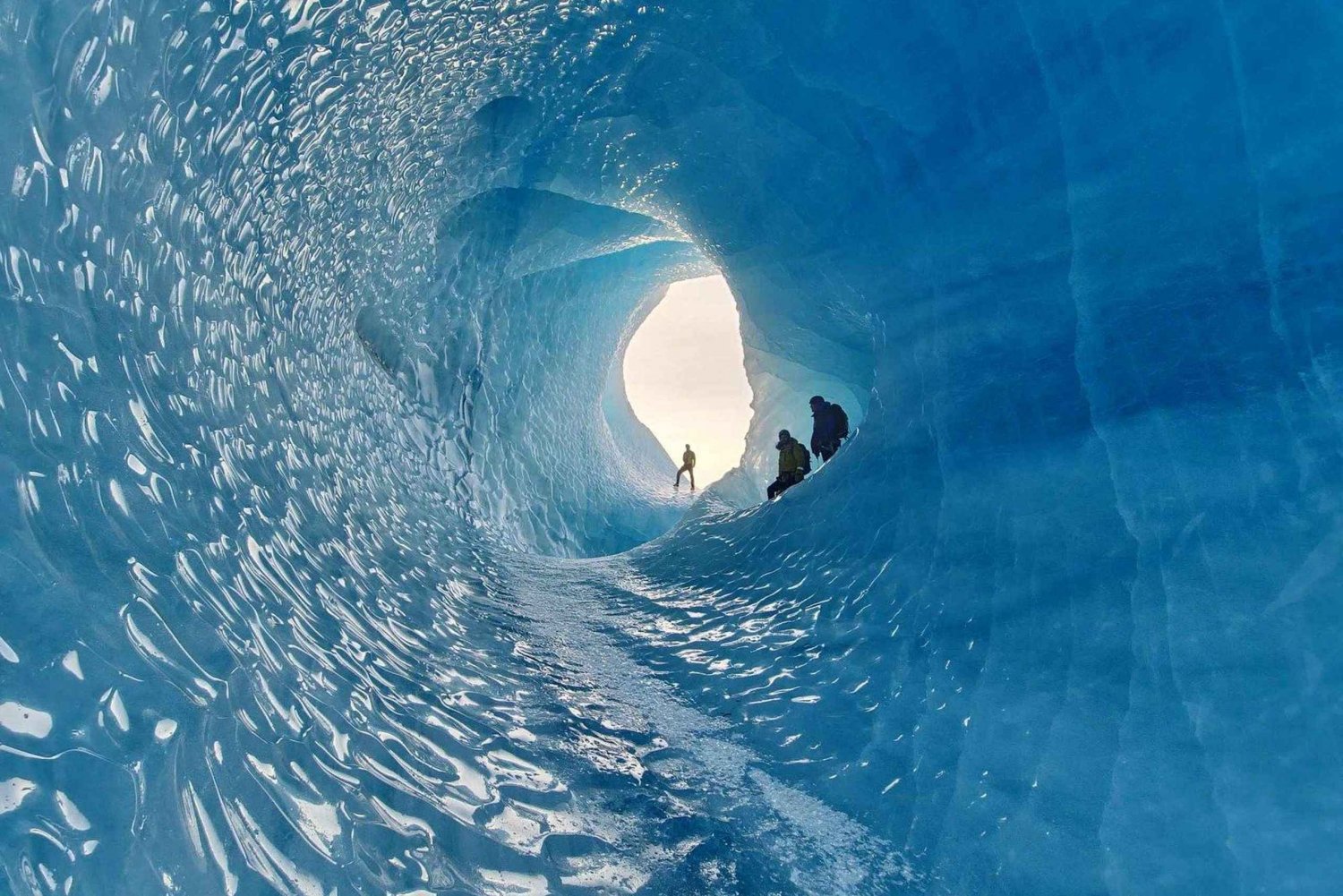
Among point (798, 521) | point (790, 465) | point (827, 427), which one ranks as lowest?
point (798, 521)

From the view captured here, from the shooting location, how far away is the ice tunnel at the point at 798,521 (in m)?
1.79

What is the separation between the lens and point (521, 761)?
251 centimetres

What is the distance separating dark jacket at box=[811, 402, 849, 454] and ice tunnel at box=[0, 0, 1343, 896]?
1836 mm

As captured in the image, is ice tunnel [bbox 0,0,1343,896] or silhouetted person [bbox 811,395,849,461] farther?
silhouetted person [bbox 811,395,849,461]

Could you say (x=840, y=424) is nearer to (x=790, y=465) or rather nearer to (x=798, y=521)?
(x=790, y=465)

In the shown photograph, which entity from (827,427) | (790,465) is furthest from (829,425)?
(790,465)

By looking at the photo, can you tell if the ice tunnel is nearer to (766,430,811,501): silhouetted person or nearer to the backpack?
the backpack

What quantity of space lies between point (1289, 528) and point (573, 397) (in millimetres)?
8780

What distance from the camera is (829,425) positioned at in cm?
666

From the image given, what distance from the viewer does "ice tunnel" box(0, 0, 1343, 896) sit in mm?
1786

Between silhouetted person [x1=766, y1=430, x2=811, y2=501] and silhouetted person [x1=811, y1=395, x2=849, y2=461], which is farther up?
silhouetted person [x1=811, y1=395, x2=849, y2=461]

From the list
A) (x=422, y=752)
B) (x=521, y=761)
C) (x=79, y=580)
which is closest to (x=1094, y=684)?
(x=521, y=761)

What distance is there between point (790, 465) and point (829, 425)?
0.49m

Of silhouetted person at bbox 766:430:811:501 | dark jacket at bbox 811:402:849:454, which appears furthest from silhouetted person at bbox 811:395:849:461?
silhouetted person at bbox 766:430:811:501
